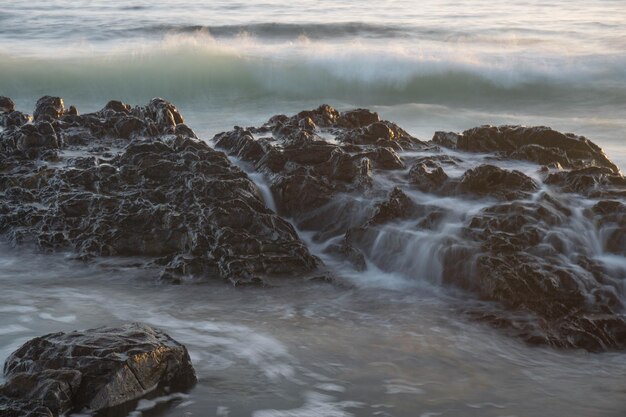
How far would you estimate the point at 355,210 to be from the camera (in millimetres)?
6254

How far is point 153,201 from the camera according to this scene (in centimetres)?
638

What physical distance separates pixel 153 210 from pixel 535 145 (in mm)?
3131

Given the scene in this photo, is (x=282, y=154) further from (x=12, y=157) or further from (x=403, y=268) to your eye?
(x=12, y=157)

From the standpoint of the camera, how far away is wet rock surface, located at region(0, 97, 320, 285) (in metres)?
5.78

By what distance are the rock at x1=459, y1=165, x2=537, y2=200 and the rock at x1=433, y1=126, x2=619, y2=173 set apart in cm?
88

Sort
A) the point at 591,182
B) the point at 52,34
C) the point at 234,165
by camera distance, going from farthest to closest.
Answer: the point at 52,34 → the point at 234,165 → the point at 591,182

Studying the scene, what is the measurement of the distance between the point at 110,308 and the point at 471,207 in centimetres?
245

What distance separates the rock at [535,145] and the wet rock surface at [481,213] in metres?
0.01

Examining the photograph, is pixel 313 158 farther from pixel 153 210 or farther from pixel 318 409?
pixel 318 409

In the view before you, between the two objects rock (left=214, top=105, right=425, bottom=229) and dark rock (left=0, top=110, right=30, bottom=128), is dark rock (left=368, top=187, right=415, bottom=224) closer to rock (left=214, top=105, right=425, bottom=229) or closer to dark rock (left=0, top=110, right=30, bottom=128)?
rock (left=214, top=105, right=425, bottom=229)

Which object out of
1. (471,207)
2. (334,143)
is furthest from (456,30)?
(471,207)

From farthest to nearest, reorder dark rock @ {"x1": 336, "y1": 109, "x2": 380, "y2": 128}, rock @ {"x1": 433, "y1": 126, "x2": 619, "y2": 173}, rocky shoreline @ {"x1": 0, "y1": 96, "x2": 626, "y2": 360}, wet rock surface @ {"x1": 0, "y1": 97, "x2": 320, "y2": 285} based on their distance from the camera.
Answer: dark rock @ {"x1": 336, "y1": 109, "x2": 380, "y2": 128}, rock @ {"x1": 433, "y1": 126, "x2": 619, "y2": 173}, wet rock surface @ {"x1": 0, "y1": 97, "x2": 320, "y2": 285}, rocky shoreline @ {"x1": 0, "y1": 96, "x2": 626, "y2": 360}

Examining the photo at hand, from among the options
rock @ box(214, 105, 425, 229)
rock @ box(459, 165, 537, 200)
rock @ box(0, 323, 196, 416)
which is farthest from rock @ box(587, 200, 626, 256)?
rock @ box(0, 323, 196, 416)

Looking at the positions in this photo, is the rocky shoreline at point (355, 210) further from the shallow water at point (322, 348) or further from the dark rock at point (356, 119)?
the dark rock at point (356, 119)
